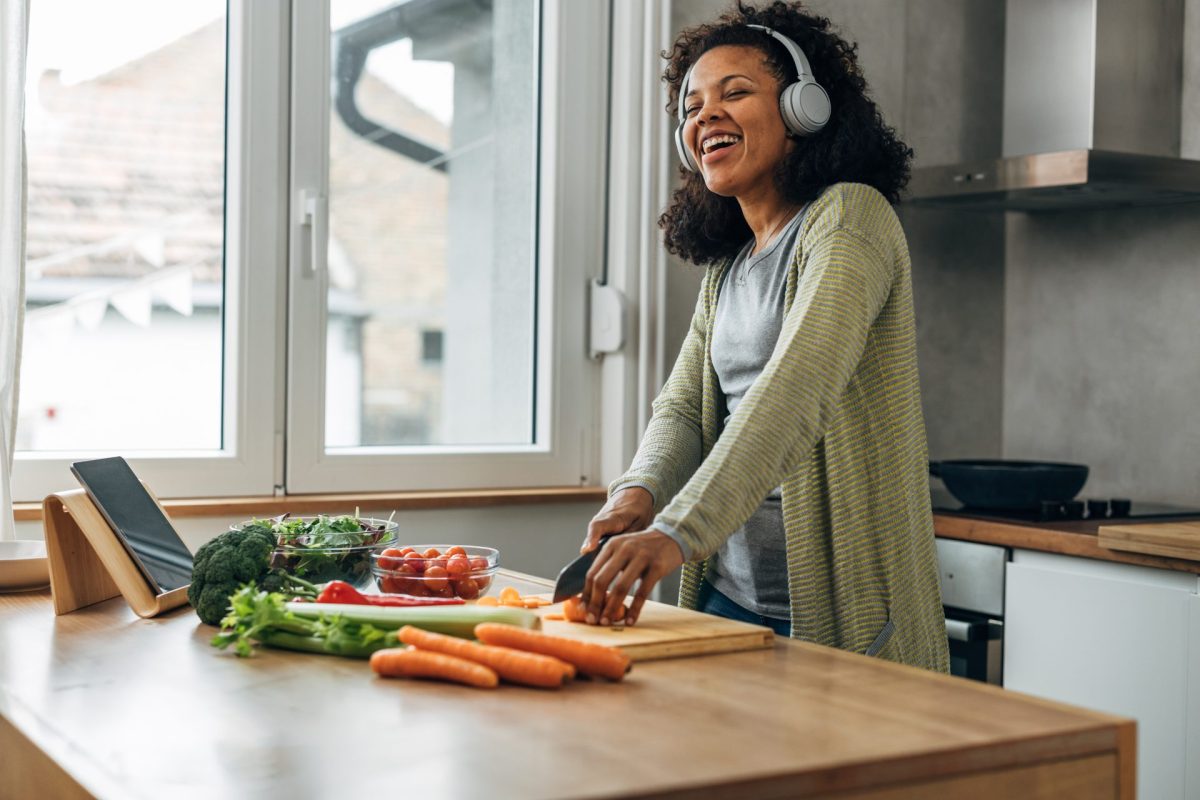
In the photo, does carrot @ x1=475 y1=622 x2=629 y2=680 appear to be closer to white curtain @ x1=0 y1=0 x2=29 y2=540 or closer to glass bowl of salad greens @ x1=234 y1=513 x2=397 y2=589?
glass bowl of salad greens @ x1=234 y1=513 x2=397 y2=589

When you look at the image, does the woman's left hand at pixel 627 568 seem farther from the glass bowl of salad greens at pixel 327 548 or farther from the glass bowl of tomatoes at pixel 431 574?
the glass bowl of salad greens at pixel 327 548

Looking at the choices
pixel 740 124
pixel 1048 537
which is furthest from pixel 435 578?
pixel 1048 537

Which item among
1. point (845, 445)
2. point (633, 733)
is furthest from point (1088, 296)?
point (633, 733)

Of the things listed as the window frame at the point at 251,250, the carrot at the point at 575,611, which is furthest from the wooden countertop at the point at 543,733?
the window frame at the point at 251,250

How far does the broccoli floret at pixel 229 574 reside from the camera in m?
1.46

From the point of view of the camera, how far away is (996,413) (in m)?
3.37

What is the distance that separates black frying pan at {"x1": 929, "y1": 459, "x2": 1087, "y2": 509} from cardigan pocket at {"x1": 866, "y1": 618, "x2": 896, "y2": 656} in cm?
102

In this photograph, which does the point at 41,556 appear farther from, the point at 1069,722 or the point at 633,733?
the point at 1069,722

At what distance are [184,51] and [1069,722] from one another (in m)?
2.09

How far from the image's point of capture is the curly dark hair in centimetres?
184

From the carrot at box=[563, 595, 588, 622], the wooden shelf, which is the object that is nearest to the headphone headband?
the carrot at box=[563, 595, 588, 622]

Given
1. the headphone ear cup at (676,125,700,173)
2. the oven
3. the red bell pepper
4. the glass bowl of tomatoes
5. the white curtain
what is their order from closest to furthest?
the red bell pepper < the glass bowl of tomatoes < the headphone ear cup at (676,125,700,173) < the white curtain < the oven

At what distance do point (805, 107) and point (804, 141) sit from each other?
0.06 meters

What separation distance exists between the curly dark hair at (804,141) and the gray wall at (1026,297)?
31.5 inches
